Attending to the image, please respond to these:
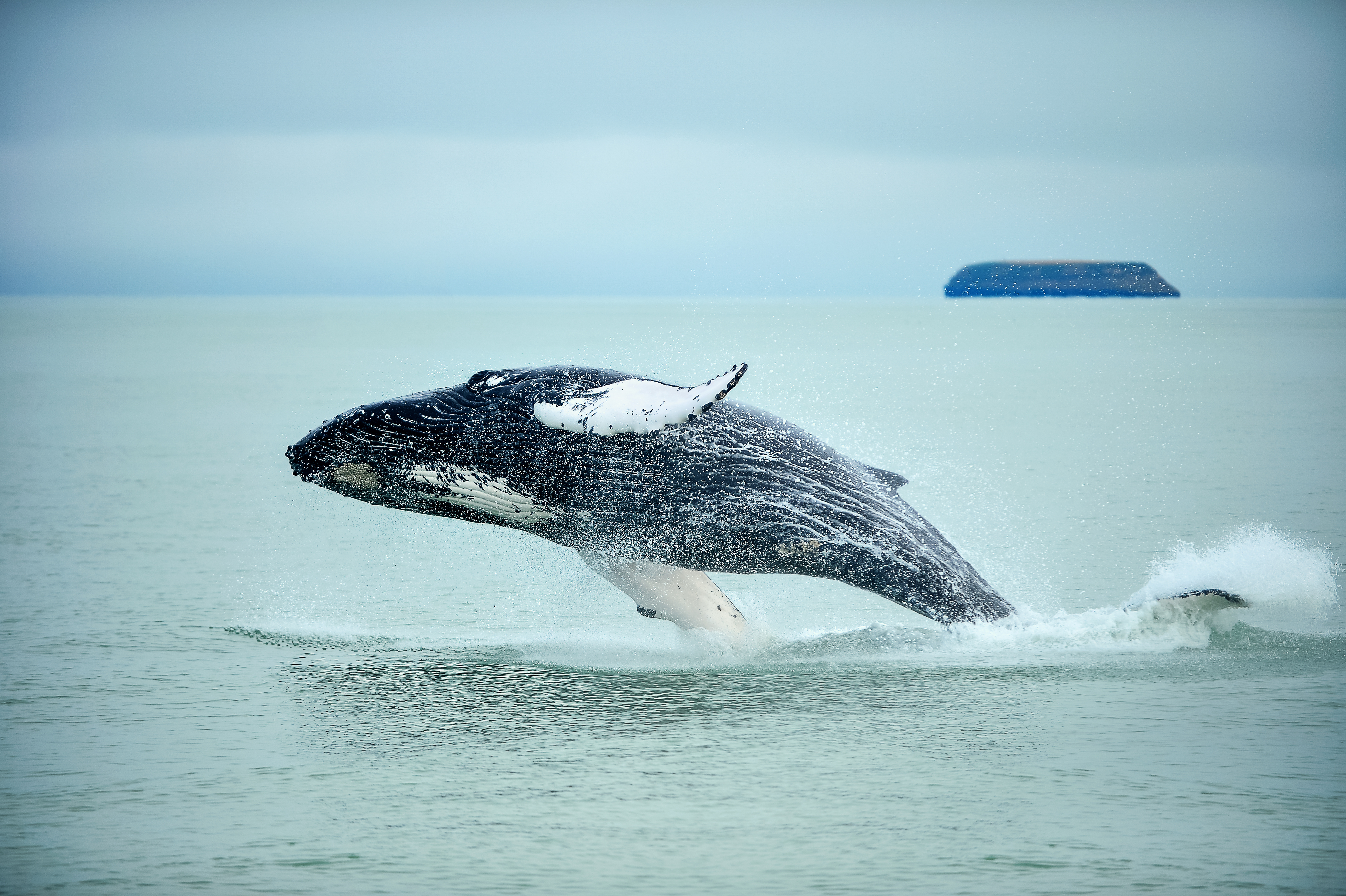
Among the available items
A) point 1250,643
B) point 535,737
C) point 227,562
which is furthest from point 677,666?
point 227,562

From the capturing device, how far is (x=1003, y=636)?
35.0 feet

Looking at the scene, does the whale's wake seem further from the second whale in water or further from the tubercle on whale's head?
the tubercle on whale's head

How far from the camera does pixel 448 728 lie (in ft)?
28.8

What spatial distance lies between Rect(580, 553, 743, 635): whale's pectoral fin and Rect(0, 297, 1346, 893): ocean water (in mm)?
185

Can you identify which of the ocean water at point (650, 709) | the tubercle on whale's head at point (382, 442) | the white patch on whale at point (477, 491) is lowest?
the ocean water at point (650, 709)

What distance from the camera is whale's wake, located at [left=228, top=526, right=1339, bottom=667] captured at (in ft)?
34.4

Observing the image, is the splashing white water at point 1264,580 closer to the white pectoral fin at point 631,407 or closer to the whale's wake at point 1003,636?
the whale's wake at point 1003,636

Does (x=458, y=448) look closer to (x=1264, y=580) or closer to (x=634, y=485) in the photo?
(x=634, y=485)

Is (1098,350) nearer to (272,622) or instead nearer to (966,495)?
(966,495)

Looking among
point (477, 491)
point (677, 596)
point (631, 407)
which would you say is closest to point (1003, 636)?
point (677, 596)

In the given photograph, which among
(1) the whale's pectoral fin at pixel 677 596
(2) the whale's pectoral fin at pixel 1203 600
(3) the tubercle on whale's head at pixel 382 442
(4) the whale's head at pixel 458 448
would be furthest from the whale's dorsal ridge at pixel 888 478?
(3) the tubercle on whale's head at pixel 382 442

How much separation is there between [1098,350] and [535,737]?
7457cm

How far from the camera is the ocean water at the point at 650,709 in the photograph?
671 centimetres

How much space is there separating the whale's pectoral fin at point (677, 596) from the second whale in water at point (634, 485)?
0.03 metres
